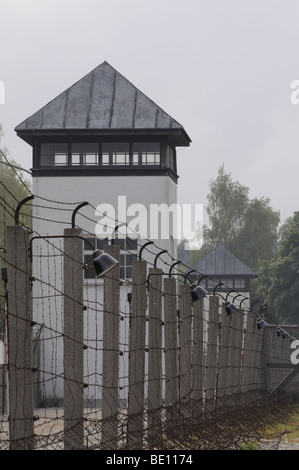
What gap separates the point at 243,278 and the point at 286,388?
36036 mm

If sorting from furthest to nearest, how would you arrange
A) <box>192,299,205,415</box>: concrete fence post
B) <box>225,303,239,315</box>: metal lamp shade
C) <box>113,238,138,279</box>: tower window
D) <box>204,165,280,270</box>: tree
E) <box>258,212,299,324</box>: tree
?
1. <box>204,165,280,270</box>: tree
2. <box>258,212,299,324</box>: tree
3. <box>113,238,138,279</box>: tower window
4. <box>225,303,239,315</box>: metal lamp shade
5. <box>192,299,205,415</box>: concrete fence post

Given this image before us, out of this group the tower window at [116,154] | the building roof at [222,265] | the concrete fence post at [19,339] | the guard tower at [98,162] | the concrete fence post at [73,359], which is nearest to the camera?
the concrete fence post at [19,339]

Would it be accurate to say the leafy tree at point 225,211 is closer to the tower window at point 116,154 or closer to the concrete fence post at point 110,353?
the tower window at point 116,154

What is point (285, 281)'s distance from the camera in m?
66.7

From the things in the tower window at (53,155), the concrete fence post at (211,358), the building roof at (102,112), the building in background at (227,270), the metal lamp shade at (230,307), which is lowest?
the concrete fence post at (211,358)

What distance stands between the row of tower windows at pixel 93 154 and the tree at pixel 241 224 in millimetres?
59049

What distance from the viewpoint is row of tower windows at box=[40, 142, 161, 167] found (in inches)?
1266

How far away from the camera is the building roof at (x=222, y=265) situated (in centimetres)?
7194

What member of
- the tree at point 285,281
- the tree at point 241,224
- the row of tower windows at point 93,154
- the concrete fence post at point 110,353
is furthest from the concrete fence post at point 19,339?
the tree at point 241,224

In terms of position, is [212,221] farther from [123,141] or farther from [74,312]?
[74,312]

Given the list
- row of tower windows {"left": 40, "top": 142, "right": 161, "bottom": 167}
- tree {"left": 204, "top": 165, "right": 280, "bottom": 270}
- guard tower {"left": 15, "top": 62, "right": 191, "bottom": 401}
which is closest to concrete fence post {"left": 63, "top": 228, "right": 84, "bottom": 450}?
guard tower {"left": 15, "top": 62, "right": 191, "bottom": 401}

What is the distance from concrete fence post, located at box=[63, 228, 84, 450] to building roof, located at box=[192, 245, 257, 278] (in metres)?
60.8

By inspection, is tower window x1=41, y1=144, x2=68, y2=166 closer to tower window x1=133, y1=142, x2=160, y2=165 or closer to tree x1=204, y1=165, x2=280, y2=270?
tower window x1=133, y1=142, x2=160, y2=165
